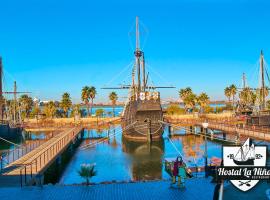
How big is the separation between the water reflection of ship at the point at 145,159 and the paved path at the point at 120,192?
1241cm

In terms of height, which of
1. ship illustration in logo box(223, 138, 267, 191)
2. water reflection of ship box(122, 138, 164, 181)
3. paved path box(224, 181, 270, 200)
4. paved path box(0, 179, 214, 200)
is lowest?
water reflection of ship box(122, 138, 164, 181)

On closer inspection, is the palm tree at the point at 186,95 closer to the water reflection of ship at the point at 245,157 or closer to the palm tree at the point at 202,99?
the palm tree at the point at 202,99

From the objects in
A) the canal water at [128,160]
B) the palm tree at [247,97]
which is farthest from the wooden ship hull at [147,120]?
the palm tree at [247,97]

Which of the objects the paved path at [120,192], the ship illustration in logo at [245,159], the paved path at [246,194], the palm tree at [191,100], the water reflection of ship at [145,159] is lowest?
the water reflection of ship at [145,159]

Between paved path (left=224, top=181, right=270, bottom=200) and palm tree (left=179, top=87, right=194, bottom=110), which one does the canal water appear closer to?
paved path (left=224, top=181, right=270, bottom=200)

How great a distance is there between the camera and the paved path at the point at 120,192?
17156 mm

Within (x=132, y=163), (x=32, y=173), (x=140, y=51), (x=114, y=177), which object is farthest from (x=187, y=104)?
(x=32, y=173)

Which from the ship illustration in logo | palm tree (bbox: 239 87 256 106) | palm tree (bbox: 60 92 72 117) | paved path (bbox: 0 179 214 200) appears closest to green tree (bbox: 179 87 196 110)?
palm tree (bbox: 239 87 256 106)

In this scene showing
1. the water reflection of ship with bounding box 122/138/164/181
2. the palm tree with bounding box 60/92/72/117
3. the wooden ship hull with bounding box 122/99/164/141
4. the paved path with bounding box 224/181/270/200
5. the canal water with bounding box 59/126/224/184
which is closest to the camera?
the paved path with bounding box 224/181/270/200

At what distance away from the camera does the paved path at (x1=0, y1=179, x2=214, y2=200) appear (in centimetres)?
1716

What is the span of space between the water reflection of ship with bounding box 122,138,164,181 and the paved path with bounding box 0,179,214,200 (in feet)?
40.7

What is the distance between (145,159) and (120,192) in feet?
82.1

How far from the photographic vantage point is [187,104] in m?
119

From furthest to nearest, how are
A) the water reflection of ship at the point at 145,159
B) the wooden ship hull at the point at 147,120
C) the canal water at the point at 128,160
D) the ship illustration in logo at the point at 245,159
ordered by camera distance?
the wooden ship hull at the point at 147,120 < the water reflection of ship at the point at 145,159 < the canal water at the point at 128,160 < the ship illustration in logo at the point at 245,159
